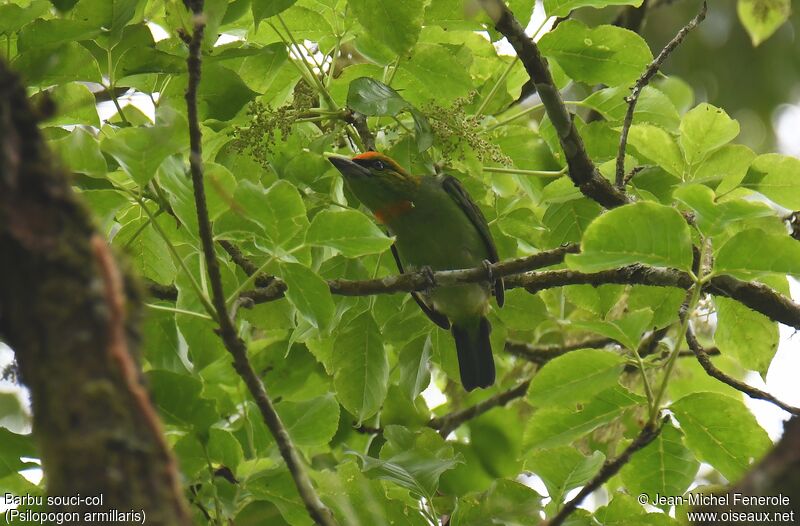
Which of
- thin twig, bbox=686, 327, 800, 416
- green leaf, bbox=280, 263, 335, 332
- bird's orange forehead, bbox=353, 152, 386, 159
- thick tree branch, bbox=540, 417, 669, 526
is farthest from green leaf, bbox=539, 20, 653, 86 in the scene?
thick tree branch, bbox=540, 417, 669, 526

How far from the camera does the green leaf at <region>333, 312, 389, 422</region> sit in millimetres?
3246

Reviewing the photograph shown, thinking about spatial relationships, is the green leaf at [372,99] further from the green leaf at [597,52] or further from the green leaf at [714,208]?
the green leaf at [714,208]

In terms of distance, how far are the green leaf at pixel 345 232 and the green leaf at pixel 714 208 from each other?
31.3 inches

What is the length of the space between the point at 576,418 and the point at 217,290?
1.26 meters

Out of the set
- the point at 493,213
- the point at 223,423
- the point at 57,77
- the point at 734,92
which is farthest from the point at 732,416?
the point at 734,92

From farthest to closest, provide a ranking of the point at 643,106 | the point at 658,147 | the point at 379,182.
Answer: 1. the point at 379,182
2. the point at 643,106
3. the point at 658,147

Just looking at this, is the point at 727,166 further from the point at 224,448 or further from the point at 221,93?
the point at 224,448

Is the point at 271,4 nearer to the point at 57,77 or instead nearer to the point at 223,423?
the point at 57,77

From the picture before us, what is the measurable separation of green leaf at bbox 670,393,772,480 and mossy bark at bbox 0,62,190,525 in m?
1.90

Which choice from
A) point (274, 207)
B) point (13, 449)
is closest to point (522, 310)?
point (274, 207)

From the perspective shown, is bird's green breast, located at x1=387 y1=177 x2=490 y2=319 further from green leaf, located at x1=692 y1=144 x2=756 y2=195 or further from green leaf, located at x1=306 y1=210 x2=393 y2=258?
green leaf, located at x1=306 y1=210 x2=393 y2=258

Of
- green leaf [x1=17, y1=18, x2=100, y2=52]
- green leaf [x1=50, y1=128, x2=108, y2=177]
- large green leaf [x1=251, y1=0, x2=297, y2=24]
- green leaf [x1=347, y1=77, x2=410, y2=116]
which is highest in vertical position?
green leaf [x1=17, y1=18, x2=100, y2=52]

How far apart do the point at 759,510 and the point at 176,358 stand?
7.20 feet

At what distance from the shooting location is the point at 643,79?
9.87ft
